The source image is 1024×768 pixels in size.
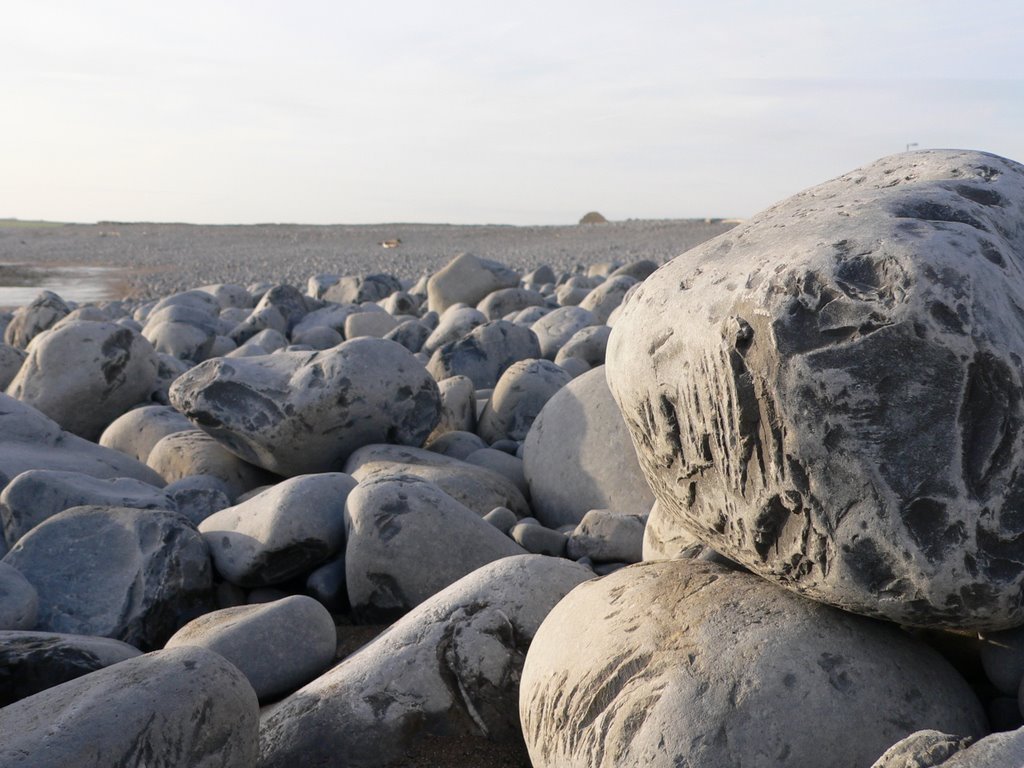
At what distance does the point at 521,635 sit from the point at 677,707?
0.83 m

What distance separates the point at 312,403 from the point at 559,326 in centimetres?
365

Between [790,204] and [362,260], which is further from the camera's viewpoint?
[362,260]

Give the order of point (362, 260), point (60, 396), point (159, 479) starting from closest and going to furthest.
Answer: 1. point (159, 479)
2. point (60, 396)
3. point (362, 260)

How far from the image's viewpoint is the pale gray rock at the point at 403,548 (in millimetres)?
3910

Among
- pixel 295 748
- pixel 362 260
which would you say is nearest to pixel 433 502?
pixel 295 748

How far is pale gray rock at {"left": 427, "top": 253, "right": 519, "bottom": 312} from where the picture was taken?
12.0m

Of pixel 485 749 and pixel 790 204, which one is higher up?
pixel 790 204

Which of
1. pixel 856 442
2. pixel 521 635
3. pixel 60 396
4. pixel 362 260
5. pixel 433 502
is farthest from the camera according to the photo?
pixel 362 260

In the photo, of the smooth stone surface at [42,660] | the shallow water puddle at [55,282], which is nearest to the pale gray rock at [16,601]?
the smooth stone surface at [42,660]

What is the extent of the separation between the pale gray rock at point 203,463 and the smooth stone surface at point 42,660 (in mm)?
2244

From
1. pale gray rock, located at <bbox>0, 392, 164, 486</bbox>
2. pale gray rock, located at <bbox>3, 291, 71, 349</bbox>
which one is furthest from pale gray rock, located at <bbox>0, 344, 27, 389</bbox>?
pale gray rock, located at <bbox>3, 291, 71, 349</bbox>

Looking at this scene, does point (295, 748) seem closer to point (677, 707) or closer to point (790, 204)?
point (677, 707)

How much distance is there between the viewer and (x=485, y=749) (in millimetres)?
3076

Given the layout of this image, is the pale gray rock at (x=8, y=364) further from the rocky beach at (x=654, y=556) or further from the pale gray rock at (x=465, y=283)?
the pale gray rock at (x=465, y=283)
